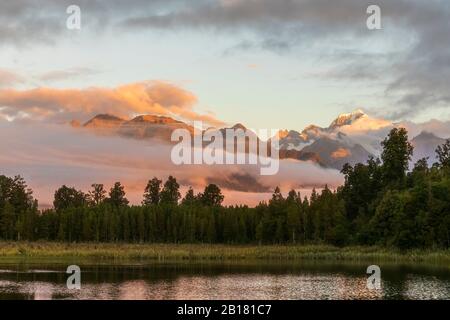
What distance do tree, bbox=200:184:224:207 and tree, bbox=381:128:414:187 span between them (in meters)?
72.4

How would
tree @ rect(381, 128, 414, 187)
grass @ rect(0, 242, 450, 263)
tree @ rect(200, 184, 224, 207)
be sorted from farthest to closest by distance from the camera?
tree @ rect(200, 184, 224, 207), tree @ rect(381, 128, 414, 187), grass @ rect(0, 242, 450, 263)

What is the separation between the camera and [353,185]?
13675cm

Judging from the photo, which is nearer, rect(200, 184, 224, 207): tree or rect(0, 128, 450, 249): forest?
rect(0, 128, 450, 249): forest

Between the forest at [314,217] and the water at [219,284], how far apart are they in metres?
41.3

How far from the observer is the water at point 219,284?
49469 millimetres

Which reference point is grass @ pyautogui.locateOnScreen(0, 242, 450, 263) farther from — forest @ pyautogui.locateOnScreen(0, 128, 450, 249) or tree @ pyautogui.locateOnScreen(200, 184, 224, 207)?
tree @ pyautogui.locateOnScreen(200, 184, 224, 207)

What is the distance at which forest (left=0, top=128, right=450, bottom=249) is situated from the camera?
363ft

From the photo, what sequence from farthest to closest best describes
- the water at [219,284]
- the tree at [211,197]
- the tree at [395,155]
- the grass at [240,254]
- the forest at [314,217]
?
the tree at [211,197] → the tree at [395,155] → the forest at [314,217] → the grass at [240,254] → the water at [219,284]

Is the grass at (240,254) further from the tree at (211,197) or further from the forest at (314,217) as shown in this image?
the tree at (211,197)

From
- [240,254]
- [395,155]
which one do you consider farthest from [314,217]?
[240,254]

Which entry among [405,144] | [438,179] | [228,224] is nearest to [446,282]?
[438,179]

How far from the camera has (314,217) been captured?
137125 millimetres

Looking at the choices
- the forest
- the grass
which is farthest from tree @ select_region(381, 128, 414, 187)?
the grass

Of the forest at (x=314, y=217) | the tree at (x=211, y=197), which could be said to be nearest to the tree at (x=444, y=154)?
the forest at (x=314, y=217)
